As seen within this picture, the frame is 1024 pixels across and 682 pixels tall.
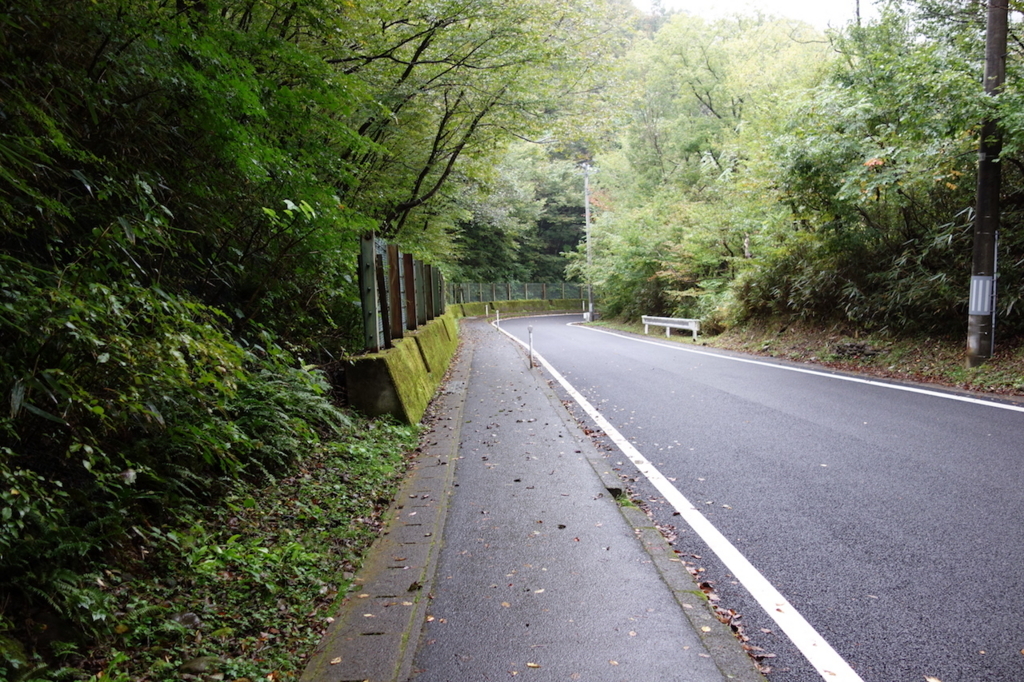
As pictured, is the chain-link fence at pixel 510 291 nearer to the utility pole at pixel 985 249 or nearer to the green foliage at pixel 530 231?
the green foliage at pixel 530 231

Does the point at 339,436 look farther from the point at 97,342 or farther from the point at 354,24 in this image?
the point at 354,24

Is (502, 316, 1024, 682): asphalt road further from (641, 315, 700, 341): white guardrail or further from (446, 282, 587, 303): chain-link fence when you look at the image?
(446, 282, 587, 303): chain-link fence

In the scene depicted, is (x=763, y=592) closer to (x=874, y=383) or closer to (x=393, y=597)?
(x=393, y=597)

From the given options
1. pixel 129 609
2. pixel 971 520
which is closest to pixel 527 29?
pixel 971 520

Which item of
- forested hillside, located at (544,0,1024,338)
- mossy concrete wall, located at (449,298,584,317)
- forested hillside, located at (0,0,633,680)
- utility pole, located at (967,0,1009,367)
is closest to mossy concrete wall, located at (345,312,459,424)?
forested hillside, located at (0,0,633,680)

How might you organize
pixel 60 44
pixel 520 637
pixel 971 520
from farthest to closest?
1. pixel 971 520
2. pixel 60 44
3. pixel 520 637

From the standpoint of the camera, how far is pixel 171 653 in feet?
8.27

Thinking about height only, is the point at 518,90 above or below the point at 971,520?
above

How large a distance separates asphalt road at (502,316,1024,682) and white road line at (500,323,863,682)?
0.04m

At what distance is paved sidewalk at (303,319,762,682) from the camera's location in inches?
104

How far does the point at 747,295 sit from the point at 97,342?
18.5 meters

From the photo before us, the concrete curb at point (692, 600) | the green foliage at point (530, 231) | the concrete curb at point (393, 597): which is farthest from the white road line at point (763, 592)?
the green foliage at point (530, 231)

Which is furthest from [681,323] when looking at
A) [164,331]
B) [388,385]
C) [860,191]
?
[164,331]

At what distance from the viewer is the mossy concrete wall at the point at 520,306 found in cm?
4266
